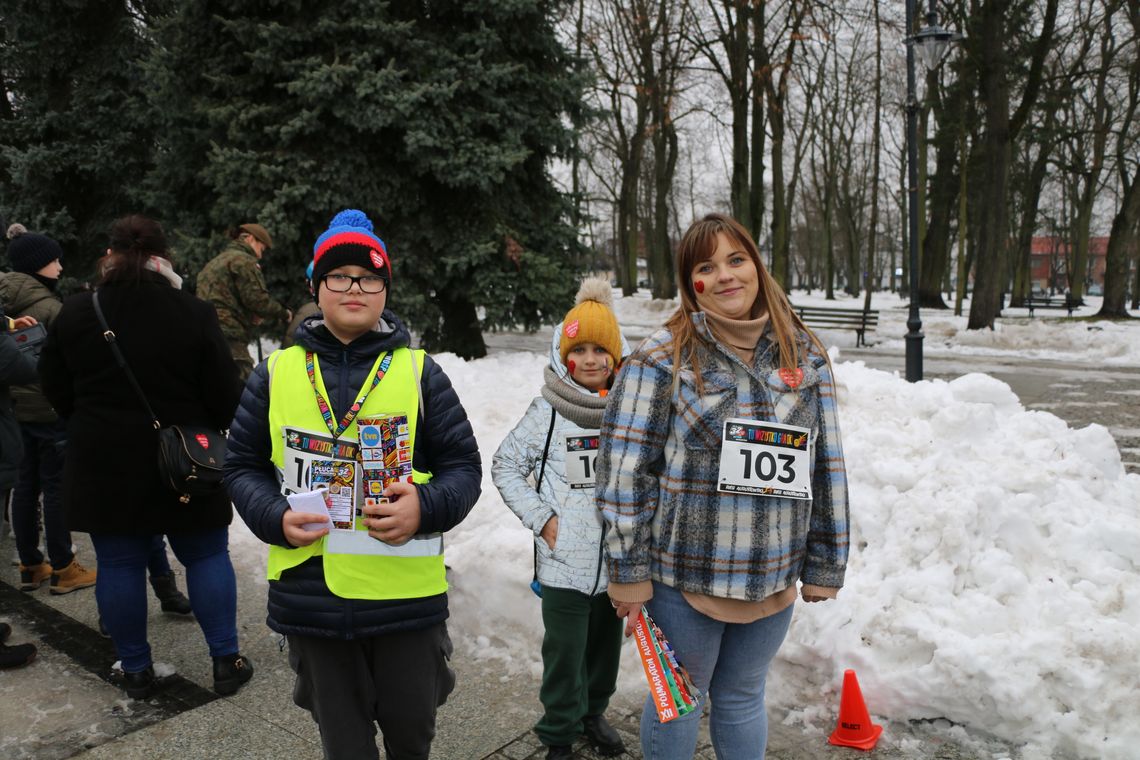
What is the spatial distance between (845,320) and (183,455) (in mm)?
A: 18300

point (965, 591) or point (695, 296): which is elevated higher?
point (695, 296)

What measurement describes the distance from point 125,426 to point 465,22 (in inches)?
315

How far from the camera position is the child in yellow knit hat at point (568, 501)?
3051mm

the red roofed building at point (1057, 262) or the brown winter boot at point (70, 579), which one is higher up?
the red roofed building at point (1057, 262)

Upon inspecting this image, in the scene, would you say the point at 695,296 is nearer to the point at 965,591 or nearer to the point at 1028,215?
the point at 965,591

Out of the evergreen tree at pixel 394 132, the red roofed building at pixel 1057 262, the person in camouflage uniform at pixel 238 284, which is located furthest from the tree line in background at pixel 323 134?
the red roofed building at pixel 1057 262

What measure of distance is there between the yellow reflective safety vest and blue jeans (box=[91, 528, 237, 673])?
1.51 m

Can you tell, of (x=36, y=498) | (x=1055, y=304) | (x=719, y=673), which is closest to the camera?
(x=719, y=673)

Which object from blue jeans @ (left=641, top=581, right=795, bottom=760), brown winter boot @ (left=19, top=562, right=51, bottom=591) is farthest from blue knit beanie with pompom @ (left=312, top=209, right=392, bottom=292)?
brown winter boot @ (left=19, top=562, right=51, bottom=591)

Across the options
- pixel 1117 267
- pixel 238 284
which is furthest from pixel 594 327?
pixel 1117 267

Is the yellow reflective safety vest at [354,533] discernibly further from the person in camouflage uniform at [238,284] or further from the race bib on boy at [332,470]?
the person in camouflage uniform at [238,284]

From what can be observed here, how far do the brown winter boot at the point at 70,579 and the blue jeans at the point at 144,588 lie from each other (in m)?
1.58

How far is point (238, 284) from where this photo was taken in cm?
673

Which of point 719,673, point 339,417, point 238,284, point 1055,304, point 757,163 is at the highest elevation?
point 757,163
